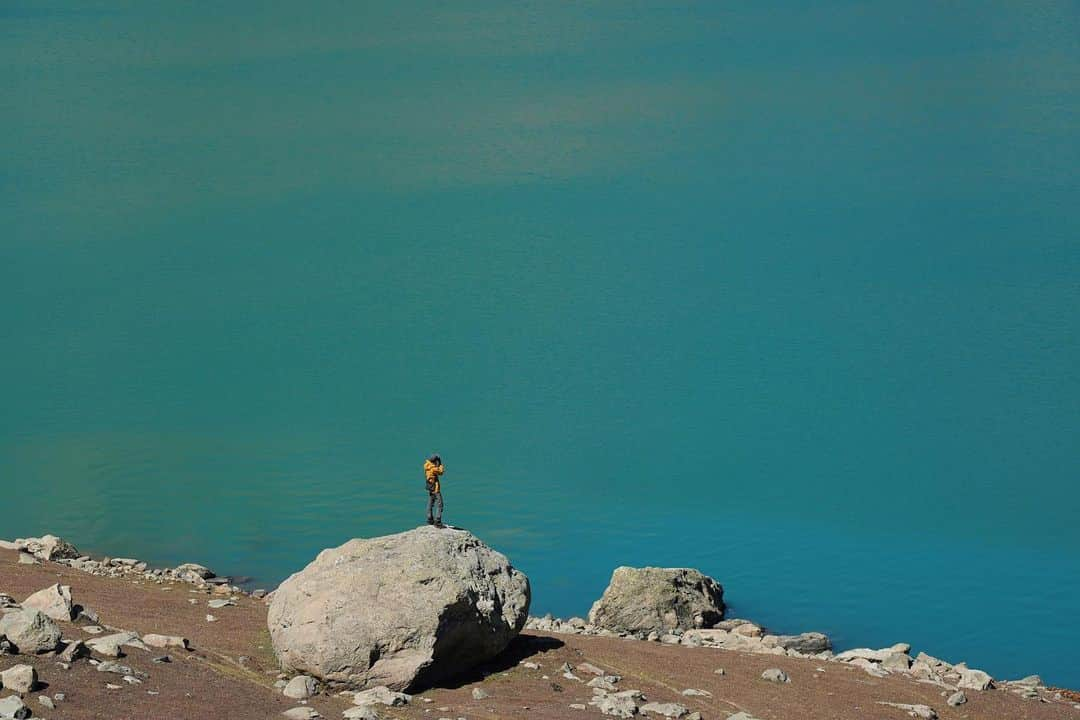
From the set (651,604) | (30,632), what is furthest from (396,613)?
(651,604)

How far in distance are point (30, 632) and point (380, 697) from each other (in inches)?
236

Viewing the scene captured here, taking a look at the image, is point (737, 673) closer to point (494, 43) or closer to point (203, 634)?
point (203, 634)

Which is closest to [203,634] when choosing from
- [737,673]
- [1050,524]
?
[737,673]

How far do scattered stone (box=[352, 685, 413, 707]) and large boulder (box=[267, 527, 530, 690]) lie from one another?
0.97 feet

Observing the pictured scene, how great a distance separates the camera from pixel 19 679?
2166 cm

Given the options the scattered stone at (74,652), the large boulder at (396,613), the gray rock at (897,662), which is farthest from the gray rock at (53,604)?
the gray rock at (897,662)

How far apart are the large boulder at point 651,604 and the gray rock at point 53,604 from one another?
16080 millimetres

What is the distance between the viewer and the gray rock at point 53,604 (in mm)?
26234

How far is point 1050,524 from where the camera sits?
153 ft

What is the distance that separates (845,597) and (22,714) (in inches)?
1071

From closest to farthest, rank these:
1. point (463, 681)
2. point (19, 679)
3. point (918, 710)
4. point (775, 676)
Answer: point (19, 679) < point (463, 681) < point (918, 710) < point (775, 676)

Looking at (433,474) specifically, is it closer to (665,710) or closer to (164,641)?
(164,641)

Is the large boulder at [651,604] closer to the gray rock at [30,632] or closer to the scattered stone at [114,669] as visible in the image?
the scattered stone at [114,669]

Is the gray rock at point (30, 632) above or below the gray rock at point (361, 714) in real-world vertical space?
above
